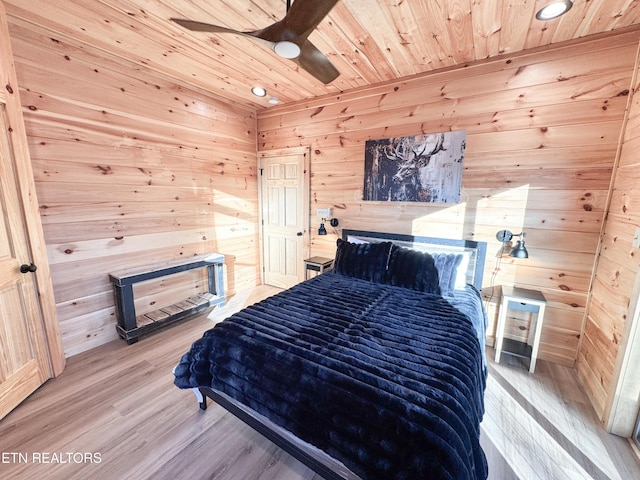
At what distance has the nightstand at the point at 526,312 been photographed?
2.24 metres

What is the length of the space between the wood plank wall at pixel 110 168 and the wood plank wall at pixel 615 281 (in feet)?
12.6

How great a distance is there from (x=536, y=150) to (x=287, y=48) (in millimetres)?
2211

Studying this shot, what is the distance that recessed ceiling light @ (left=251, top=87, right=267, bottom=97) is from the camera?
3.11m

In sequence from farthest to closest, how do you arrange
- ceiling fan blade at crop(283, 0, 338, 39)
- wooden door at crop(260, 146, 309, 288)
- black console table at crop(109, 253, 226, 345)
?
wooden door at crop(260, 146, 309, 288), black console table at crop(109, 253, 226, 345), ceiling fan blade at crop(283, 0, 338, 39)

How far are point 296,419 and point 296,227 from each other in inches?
108

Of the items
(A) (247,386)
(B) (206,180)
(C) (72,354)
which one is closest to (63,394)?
(C) (72,354)

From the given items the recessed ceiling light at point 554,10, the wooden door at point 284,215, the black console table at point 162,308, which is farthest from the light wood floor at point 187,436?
the recessed ceiling light at point 554,10

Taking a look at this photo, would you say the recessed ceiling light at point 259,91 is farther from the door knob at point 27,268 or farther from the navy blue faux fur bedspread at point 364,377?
the door knob at point 27,268

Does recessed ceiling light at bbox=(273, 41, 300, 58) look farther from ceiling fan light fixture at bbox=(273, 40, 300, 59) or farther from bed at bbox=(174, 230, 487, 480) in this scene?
bed at bbox=(174, 230, 487, 480)

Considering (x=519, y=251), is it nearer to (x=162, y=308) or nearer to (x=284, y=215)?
(x=284, y=215)

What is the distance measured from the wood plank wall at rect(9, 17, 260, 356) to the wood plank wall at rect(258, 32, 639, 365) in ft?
7.02

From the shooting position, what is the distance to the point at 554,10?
1739 mm

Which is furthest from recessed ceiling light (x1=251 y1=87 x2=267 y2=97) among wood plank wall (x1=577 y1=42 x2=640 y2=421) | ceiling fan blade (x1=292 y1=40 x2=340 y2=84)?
wood plank wall (x1=577 y1=42 x2=640 y2=421)

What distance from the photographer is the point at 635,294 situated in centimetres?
159
